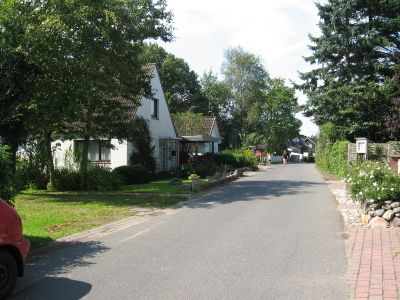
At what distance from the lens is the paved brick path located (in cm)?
598

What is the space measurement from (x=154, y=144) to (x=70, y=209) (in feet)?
51.2

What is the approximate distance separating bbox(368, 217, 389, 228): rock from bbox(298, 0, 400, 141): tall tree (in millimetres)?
18421

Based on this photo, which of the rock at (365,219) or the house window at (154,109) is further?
the house window at (154,109)

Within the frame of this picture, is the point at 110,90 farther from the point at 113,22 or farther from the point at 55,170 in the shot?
the point at 55,170

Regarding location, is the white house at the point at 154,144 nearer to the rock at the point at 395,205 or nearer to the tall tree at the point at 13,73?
the tall tree at the point at 13,73

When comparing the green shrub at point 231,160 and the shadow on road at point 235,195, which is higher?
the green shrub at point 231,160

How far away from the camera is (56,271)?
732 cm

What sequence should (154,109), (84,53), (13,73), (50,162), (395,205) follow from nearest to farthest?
(395,205) → (13,73) → (84,53) → (50,162) → (154,109)

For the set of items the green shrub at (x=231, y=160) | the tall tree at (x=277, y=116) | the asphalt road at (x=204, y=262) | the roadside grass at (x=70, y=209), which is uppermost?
the tall tree at (x=277, y=116)

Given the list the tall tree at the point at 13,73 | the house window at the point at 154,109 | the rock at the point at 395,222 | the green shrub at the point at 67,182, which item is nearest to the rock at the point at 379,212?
the rock at the point at 395,222

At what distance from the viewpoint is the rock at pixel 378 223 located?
34.6 ft

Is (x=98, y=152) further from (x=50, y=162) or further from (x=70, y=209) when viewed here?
(x=70, y=209)

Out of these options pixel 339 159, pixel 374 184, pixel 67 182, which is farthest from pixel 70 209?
pixel 339 159

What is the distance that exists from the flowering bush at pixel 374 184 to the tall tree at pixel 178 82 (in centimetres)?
4901
